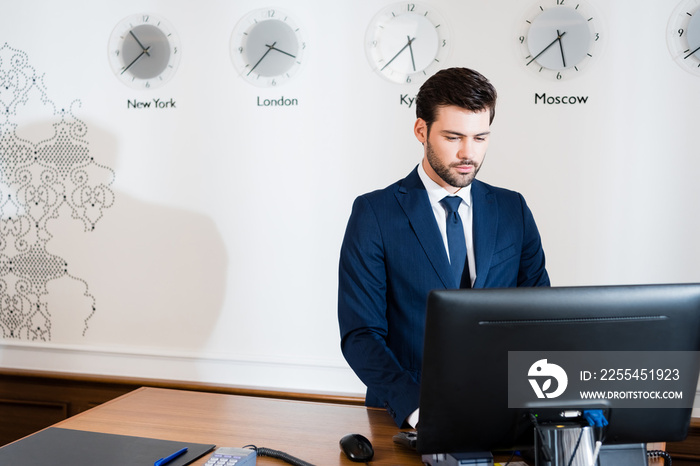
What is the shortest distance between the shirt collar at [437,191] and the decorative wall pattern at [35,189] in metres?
1.84

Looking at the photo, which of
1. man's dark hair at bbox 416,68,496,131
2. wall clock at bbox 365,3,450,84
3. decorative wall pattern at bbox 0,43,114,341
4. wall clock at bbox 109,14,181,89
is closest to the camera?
man's dark hair at bbox 416,68,496,131

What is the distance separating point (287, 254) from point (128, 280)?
853 millimetres

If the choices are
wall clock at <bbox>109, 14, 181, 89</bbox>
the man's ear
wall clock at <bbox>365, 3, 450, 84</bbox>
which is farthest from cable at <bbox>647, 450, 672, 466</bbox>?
wall clock at <bbox>109, 14, 181, 89</bbox>

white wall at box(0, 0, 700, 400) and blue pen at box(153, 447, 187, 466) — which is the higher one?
white wall at box(0, 0, 700, 400)

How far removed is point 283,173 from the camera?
2.82 meters

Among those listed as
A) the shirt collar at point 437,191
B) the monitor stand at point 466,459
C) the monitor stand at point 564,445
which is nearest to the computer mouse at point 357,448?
the monitor stand at point 466,459

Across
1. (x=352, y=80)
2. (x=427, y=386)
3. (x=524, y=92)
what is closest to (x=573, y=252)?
(x=524, y=92)

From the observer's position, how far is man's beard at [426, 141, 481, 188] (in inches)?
66.2

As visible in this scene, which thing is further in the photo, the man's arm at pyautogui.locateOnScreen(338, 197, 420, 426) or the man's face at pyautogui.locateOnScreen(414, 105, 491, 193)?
the man's face at pyautogui.locateOnScreen(414, 105, 491, 193)

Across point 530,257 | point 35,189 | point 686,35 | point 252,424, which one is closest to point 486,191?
point 530,257

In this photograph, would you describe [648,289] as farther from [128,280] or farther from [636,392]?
[128,280]

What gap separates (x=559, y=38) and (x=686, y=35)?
0.48 metres

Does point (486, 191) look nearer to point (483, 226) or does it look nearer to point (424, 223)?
point (483, 226)

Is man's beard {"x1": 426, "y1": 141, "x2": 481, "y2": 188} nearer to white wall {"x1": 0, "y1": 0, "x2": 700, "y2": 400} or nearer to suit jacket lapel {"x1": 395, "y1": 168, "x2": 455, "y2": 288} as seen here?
suit jacket lapel {"x1": 395, "y1": 168, "x2": 455, "y2": 288}
